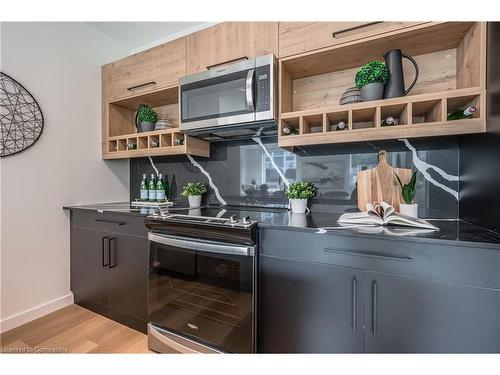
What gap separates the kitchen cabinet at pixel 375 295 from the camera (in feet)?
2.71

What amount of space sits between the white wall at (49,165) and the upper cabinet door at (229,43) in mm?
1072

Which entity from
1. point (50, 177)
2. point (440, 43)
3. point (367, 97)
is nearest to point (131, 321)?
point (50, 177)

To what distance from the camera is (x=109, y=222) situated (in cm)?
163

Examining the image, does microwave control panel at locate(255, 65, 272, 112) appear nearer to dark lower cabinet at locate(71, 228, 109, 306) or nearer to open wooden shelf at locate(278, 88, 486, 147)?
open wooden shelf at locate(278, 88, 486, 147)

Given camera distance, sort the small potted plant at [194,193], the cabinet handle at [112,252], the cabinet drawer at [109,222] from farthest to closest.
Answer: the small potted plant at [194,193]
the cabinet handle at [112,252]
the cabinet drawer at [109,222]

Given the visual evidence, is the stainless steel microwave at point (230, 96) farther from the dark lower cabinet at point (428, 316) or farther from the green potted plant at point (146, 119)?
the dark lower cabinet at point (428, 316)

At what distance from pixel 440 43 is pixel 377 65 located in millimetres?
384

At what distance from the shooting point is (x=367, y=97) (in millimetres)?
1239

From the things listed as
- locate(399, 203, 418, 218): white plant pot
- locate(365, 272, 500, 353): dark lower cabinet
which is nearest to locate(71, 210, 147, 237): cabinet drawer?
locate(365, 272, 500, 353): dark lower cabinet

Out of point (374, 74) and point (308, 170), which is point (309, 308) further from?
point (374, 74)

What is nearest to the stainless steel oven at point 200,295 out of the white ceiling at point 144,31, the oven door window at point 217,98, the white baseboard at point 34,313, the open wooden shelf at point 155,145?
the open wooden shelf at point 155,145

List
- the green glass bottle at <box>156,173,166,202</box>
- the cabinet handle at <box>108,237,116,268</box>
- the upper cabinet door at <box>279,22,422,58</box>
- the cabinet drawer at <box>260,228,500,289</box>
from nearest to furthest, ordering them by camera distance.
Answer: the cabinet drawer at <box>260,228,500,289</box>, the upper cabinet door at <box>279,22,422,58</box>, the cabinet handle at <box>108,237,116,268</box>, the green glass bottle at <box>156,173,166,202</box>

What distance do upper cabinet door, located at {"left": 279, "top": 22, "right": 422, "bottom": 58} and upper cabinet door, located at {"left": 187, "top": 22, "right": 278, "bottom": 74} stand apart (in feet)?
0.22

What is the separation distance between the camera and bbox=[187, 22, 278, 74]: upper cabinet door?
141 centimetres
